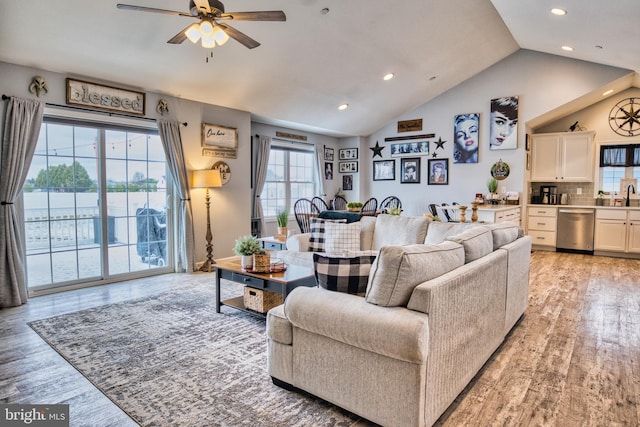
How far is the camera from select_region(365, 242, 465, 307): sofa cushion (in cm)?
199

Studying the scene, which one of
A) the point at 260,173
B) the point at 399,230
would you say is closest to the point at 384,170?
the point at 260,173

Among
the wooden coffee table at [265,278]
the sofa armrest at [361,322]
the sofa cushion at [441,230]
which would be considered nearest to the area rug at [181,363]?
the wooden coffee table at [265,278]

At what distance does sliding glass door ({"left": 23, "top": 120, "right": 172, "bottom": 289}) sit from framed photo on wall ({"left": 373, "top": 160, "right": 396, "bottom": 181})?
5.30 meters

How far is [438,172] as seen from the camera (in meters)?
8.57

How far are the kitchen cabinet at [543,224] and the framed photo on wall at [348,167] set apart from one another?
391 cm

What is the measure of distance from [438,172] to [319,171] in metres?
2.67

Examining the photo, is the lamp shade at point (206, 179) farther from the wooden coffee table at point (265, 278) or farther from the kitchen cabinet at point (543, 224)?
the kitchen cabinet at point (543, 224)

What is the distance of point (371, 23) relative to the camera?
5.17 meters

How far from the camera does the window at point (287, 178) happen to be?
8039mm

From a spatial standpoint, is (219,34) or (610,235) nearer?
(219,34)

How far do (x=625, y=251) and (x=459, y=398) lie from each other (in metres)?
6.41

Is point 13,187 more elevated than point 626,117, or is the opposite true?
point 626,117

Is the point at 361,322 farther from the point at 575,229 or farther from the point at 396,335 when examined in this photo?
the point at 575,229

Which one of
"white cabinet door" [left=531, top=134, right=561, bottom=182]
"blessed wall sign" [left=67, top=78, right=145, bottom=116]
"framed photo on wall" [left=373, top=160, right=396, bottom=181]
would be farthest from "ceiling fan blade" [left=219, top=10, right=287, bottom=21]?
"white cabinet door" [left=531, top=134, right=561, bottom=182]
